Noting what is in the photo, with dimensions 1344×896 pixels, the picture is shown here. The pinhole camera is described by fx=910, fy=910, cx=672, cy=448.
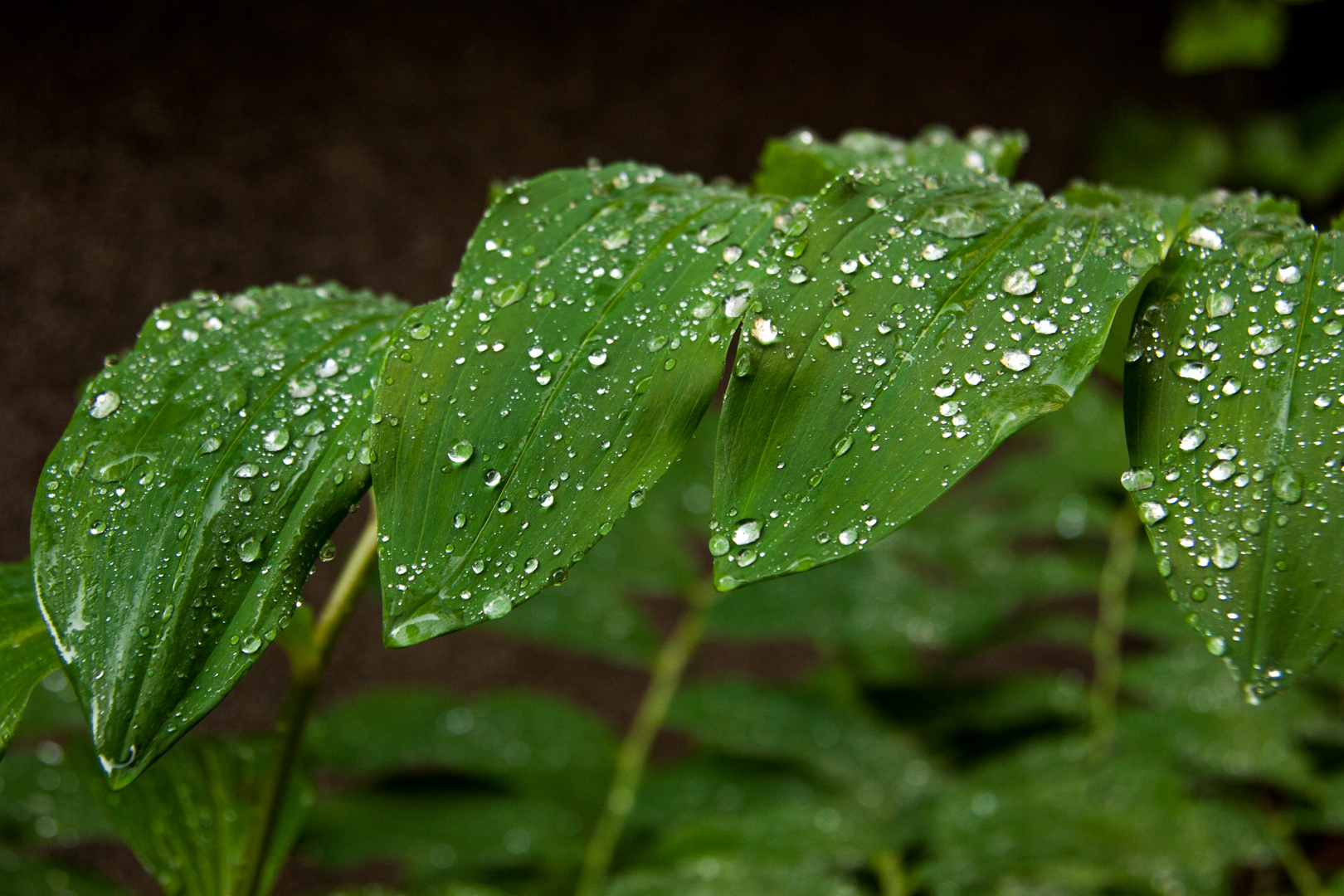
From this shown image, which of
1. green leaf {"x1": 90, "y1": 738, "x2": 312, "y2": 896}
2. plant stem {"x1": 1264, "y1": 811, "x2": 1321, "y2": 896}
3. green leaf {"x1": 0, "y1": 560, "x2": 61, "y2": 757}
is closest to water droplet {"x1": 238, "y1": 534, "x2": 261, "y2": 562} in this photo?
green leaf {"x1": 0, "y1": 560, "x2": 61, "y2": 757}

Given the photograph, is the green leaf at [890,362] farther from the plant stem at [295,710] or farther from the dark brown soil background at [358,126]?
the dark brown soil background at [358,126]

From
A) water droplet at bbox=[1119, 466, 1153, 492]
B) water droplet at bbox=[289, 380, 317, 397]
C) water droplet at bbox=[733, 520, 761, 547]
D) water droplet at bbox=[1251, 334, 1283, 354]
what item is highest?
water droplet at bbox=[1251, 334, 1283, 354]

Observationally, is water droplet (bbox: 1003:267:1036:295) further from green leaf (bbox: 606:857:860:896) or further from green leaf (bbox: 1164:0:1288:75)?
green leaf (bbox: 1164:0:1288:75)

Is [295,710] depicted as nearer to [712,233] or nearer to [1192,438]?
[712,233]

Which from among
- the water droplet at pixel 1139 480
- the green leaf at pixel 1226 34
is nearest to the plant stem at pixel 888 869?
the water droplet at pixel 1139 480

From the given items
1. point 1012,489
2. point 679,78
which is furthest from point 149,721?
point 679,78

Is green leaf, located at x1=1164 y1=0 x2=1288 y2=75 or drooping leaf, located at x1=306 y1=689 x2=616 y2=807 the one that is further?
Result: green leaf, located at x1=1164 y1=0 x2=1288 y2=75

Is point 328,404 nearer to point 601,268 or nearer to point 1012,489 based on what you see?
point 601,268
